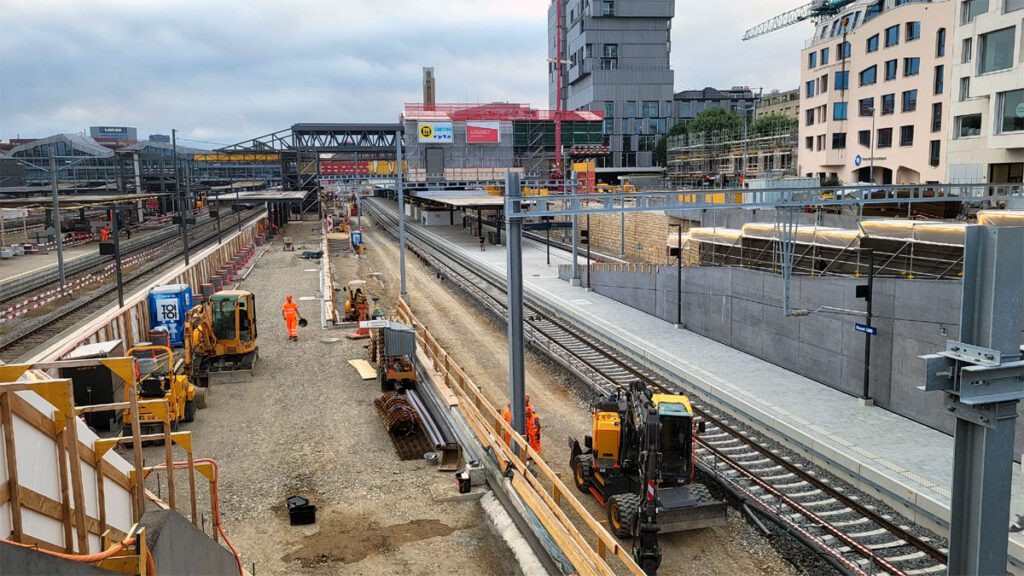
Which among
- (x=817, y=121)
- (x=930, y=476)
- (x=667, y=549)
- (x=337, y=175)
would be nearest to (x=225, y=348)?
(x=667, y=549)

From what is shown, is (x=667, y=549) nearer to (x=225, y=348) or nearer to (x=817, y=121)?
(x=225, y=348)

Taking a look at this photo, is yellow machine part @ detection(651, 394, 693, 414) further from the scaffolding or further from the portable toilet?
the scaffolding

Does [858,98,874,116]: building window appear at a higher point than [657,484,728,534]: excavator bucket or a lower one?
higher

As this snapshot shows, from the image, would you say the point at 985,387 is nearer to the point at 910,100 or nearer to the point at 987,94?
the point at 987,94

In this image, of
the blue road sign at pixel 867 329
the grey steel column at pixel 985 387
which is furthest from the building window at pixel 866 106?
the grey steel column at pixel 985 387

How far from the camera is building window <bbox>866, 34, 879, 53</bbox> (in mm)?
48812

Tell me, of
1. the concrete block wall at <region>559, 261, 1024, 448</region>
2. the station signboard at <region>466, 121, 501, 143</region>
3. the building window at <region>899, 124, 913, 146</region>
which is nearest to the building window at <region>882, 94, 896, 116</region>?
the building window at <region>899, 124, 913, 146</region>

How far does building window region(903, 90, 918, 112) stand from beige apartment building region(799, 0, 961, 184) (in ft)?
0.21

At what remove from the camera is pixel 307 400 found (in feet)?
65.4

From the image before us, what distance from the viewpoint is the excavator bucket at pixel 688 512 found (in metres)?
12.1

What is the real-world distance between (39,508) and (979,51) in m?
39.0

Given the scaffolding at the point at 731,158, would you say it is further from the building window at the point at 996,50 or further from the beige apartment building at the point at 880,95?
the building window at the point at 996,50

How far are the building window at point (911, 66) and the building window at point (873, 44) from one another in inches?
133

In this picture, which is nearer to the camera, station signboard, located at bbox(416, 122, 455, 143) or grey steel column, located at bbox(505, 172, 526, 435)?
grey steel column, located at bbox(505, 172, 526, 435)
